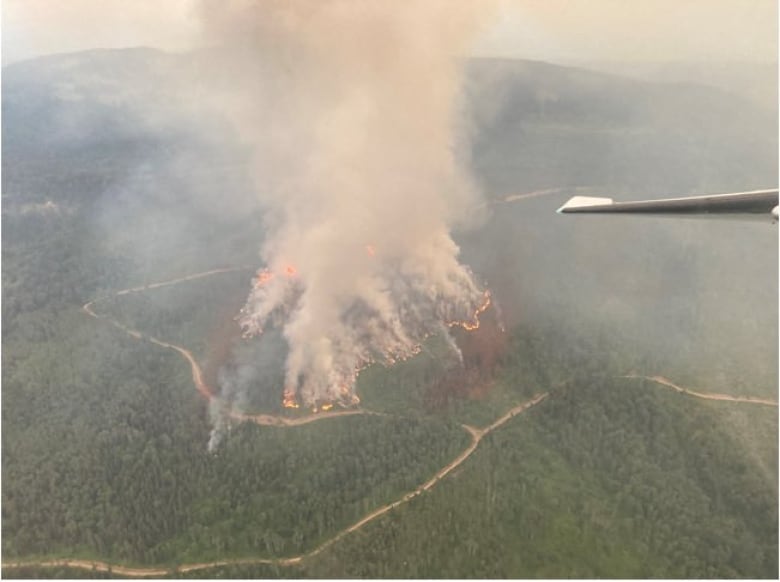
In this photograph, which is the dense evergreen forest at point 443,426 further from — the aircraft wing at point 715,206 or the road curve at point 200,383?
the aircraft wing at point 715,206

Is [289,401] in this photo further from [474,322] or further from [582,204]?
[582,204]

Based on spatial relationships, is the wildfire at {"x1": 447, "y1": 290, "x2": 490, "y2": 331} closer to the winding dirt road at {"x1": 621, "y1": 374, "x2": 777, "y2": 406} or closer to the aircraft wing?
the winding dirt road at {"x1": 621, "y1": 374, "x2": 777, "y2": 406}

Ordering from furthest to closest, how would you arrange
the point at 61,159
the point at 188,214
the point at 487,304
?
the point at 61,159
the point at 188,214
the point at 487,304

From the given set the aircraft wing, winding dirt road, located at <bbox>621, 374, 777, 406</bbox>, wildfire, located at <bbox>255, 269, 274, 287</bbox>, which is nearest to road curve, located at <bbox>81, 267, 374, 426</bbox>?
wildfire, located at <bbox>255, 269, 274, 287</bbox>

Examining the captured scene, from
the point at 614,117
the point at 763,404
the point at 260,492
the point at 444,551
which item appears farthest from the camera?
the point at 614,117

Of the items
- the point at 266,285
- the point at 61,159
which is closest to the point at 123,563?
the point at 266,285

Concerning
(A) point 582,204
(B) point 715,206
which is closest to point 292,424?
(A) point 582,204

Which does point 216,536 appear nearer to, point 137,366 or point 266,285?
point 137,366
